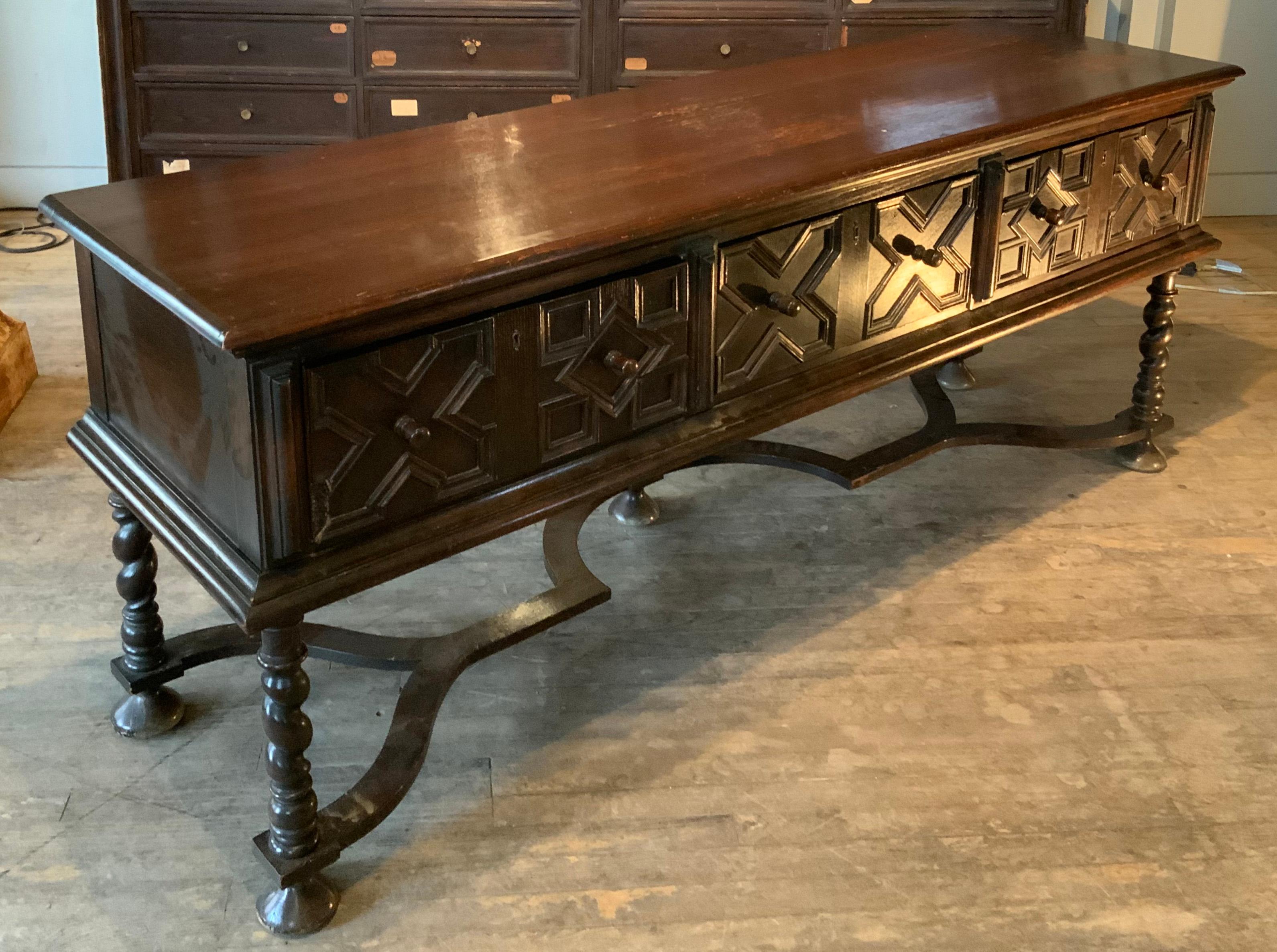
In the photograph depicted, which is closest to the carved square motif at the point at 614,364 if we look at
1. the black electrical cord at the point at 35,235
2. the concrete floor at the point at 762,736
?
the concrete floor at the point at 762,736

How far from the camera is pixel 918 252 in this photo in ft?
7.22

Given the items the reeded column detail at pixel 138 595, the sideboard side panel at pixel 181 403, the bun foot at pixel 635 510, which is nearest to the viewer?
the sideboard side panel at pixel 181 403

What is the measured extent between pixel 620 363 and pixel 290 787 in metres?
0.68

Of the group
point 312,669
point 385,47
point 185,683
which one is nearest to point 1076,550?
point 312,669

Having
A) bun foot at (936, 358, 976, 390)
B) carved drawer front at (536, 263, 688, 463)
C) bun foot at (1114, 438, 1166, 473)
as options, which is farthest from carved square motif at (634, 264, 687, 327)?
bun foot at (936, 358, 976, 390)

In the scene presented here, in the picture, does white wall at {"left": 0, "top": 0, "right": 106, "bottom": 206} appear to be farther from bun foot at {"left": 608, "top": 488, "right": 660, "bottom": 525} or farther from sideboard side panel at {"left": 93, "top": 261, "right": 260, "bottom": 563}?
sideboard side panel at {"left": 93, "top": 261, "right": 260, "bottom": 563}

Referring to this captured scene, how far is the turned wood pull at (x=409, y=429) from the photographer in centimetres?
165

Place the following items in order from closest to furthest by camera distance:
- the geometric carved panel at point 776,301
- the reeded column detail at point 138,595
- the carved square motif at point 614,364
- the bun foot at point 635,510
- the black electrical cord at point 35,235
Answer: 1. the carved square motif at point 614,364
2. the geometric carved panel at point 776,301
3. the reeded column detail at point 138,595
4. the bun foot at point 635,510
5. the black electrical cord at point 35,235

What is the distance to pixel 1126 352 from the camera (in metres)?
3.58

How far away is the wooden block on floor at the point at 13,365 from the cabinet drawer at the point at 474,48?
48.9 inches

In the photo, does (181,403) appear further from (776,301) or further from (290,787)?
(776,301)

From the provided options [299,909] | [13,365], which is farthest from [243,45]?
[299,909]

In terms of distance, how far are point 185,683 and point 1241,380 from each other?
8.29ft

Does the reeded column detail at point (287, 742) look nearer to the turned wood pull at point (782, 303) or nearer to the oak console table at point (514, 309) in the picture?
the oak console table at point (514, 309)
